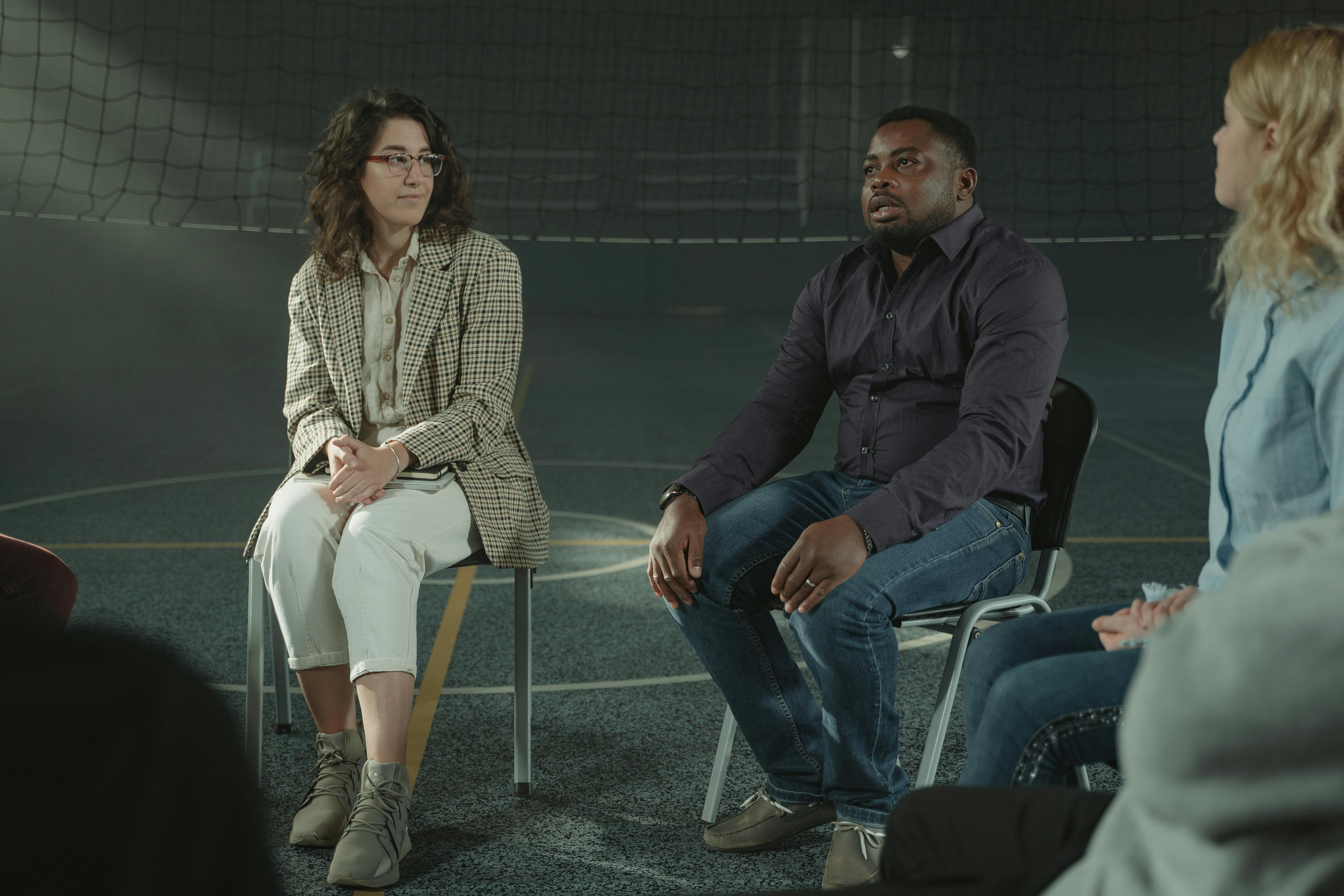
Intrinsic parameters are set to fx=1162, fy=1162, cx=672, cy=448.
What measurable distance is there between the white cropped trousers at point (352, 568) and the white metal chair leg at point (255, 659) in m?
0.04

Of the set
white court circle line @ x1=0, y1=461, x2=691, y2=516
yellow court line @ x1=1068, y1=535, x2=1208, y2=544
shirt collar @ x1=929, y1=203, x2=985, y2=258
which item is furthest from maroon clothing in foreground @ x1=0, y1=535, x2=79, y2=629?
yellow court line @ x1=1068, y1=535, x2=1208, y2=544

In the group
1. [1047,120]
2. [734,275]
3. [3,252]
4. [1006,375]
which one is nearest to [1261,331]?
[1006,375]

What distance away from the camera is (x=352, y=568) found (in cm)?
201

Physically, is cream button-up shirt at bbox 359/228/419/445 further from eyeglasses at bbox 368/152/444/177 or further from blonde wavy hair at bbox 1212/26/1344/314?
blonde wavy hair at bbox 1212/26/1344/314

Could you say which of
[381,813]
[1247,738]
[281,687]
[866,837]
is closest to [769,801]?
[866,837]

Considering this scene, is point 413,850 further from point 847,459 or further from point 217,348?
point 217,348

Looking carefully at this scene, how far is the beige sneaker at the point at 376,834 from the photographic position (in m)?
1.84

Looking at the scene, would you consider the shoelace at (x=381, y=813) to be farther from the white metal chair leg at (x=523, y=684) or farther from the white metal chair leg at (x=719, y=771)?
the white metal chair leg at (x=719, y=771)

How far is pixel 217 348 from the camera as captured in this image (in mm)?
11109

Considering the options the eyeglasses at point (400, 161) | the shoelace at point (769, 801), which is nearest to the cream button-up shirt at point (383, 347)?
the eyeglasses at point (400, 161)

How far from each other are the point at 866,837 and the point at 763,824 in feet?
0.70

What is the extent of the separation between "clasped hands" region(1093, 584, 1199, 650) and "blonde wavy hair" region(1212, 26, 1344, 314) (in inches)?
14.5

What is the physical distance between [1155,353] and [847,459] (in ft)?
30.1

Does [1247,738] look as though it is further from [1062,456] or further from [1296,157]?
[1062,456]
